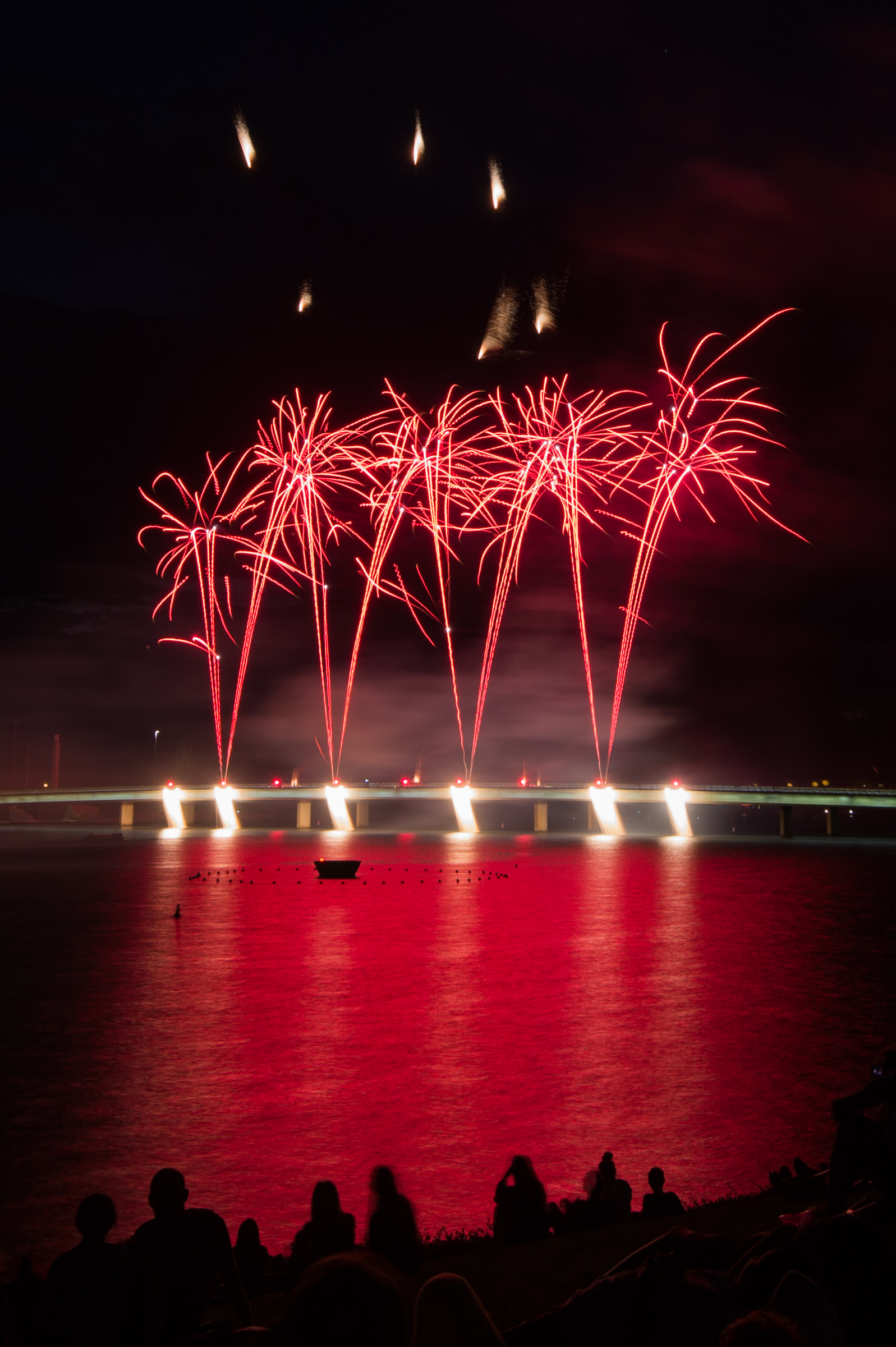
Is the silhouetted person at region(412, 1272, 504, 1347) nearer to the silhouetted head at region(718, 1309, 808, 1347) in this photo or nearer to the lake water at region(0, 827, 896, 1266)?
the silhouetted head at region(718, 1309, 808, 1347)

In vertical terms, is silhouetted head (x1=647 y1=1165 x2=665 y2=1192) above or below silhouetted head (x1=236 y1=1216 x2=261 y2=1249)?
below

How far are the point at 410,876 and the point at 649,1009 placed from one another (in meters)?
39.4

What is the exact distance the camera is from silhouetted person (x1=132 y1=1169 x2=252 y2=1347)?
564 centimetres

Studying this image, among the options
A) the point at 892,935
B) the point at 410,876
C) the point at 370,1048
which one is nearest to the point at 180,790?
the point at 410,876

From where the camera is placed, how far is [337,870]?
192ft

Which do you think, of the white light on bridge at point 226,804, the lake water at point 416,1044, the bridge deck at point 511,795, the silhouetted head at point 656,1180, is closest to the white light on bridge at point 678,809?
the bridge deck at point 511,795

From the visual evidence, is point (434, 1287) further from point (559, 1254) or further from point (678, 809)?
point (678, 809)

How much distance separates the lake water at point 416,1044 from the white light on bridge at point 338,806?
84.4m

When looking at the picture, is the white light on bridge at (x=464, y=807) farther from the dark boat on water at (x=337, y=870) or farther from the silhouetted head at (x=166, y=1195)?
the silhouetted head at (x=166, y=1195)

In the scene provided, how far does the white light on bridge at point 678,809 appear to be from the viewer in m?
122

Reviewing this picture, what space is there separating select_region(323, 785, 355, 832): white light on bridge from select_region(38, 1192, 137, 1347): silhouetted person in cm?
12504

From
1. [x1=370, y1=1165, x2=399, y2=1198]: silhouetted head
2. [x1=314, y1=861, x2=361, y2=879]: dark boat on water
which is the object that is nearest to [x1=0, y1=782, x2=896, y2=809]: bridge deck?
[x1=314, y1=861, x2=361, y2=879]: dark boat on water

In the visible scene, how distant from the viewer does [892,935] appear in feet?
117

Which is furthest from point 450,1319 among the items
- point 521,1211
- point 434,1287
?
point 521,1211
